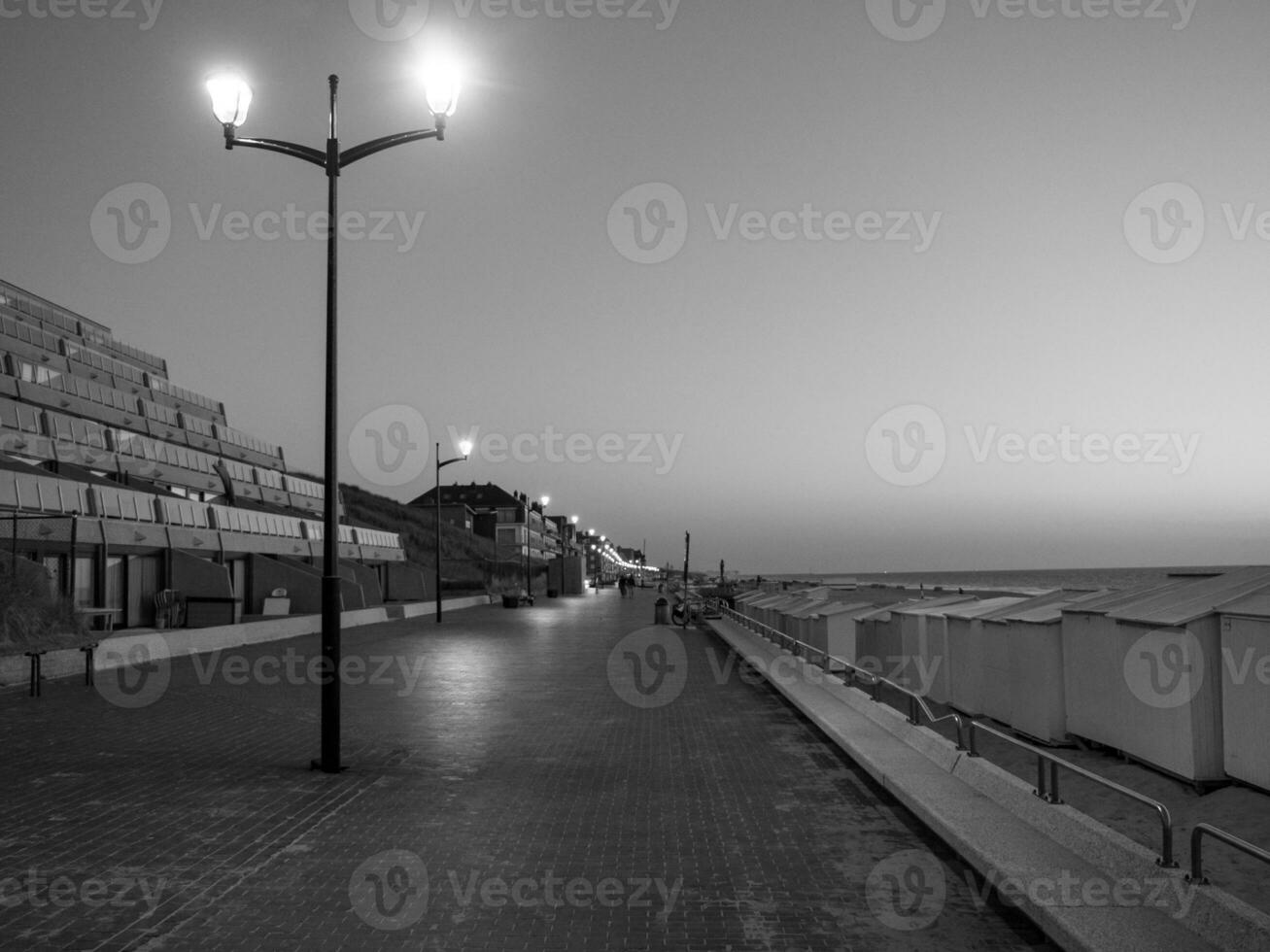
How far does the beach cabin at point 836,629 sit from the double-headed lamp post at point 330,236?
47.4 ft

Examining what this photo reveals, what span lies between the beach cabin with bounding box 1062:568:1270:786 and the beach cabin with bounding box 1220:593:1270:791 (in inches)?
7.5

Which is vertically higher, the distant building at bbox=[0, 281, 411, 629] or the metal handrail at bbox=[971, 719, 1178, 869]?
the distant building at bbox=[0, 281, 411, 629]

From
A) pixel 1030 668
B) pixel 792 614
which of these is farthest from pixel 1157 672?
pixel 792 614

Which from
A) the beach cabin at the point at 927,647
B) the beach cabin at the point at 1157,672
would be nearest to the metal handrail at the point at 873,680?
the beach cabin at the point at 927,647

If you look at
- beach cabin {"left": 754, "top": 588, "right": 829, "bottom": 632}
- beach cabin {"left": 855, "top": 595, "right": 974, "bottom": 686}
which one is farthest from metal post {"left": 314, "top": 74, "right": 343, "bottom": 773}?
beach cabin {"left": 754, "top": 588, "right": 829, "bottom": 632}

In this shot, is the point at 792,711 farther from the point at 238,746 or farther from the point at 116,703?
the point at 116,703

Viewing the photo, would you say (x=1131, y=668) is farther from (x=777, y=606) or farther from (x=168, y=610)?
(x=168, y=610)

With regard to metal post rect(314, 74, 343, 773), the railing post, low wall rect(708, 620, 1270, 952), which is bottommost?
low wall rect(708, 620, 1270, 952)

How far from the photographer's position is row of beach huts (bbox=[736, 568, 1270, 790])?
1041 cm

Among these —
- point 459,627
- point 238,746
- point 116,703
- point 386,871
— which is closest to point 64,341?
point 459,627

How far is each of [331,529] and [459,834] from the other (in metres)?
3.90

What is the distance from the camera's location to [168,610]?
28.6 metres

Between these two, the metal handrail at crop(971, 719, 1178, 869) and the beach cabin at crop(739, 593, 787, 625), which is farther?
the beach cabin at crop(739, 593, 787, 625)

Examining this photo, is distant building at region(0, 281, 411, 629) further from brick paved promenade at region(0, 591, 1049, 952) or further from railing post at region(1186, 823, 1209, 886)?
railing post at region(1186, 823, 1209, 886)
